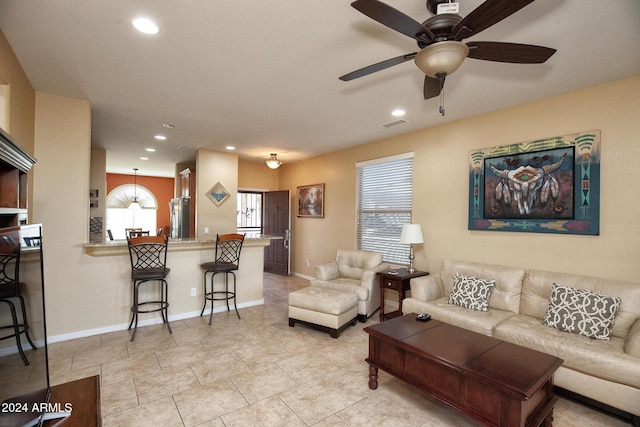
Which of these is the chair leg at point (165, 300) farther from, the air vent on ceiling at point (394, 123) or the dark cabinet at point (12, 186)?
the air vent on ceiling at point (394, 123)

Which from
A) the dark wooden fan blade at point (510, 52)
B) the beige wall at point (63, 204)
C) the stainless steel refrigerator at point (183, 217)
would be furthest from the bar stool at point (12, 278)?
the stainless steel refrigerator at point (183, 217)

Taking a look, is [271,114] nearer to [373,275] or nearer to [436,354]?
[373,275]

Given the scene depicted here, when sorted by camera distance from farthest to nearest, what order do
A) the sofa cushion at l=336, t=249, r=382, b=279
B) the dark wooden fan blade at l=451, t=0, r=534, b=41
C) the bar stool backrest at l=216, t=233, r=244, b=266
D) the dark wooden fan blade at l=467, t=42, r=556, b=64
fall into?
the sofa cushion at l=336, t=249, r=382, b=279 → the bar stool backrest at l=216, t=233, r=244, b=266 → the dark wooden fan blade at l=467, t=42, r=556, b=64 → the dark wooden fan blade at l=451, t=0, r=534, b=41

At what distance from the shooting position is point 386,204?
5.16m

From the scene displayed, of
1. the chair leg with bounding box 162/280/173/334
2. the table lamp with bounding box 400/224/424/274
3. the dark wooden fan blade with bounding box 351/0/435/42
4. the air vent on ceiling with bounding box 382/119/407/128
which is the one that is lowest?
the chair leg with bounding box 162/280/173/334

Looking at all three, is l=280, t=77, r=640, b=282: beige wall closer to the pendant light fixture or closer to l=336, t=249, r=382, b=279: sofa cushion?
l=336, t=249, r=382, b=279: sofa cushion

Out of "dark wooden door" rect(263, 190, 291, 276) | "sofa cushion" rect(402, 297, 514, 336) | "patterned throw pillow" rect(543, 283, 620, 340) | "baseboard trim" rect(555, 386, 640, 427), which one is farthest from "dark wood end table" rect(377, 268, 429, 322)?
"dark wooden door" rect(263, 190, 291, 276)

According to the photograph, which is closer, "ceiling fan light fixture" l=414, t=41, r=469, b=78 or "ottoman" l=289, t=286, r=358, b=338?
"ceiling fan light fixture" l=414, t=41, r=469, b=78

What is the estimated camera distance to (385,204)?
5.18m

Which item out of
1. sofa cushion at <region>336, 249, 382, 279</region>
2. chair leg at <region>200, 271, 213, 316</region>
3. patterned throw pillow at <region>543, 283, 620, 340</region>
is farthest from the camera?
sofa cushion at <region>336, 249, 382, 279</region>

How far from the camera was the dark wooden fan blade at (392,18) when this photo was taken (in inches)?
57.9

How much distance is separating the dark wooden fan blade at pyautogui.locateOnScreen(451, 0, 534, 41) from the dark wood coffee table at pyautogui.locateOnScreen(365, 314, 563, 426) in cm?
202

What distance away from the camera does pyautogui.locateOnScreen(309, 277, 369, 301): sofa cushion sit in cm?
413

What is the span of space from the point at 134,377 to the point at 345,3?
3406 mm
